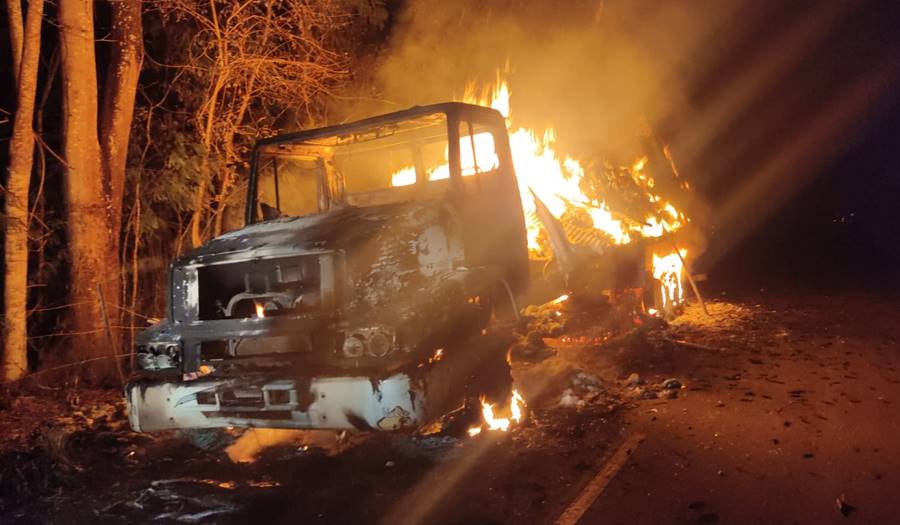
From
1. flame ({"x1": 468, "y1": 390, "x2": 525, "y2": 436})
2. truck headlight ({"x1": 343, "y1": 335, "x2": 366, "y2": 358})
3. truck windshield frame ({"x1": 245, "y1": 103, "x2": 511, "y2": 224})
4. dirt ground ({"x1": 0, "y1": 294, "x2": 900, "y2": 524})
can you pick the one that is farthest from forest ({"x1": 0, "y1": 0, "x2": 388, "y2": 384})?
flame ({"x1": 468, "y1": 390, "x2": 525, "y2": 436})

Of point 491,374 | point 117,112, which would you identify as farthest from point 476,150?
point 117,112

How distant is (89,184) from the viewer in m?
6.94

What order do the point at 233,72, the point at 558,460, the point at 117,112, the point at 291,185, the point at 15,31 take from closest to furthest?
1. the point at 558,460
2. the point at 15,31
3. the point at 291,185
4. the point at 117,112
5. the point at 233,72

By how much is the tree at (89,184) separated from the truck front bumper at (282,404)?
2913 millimetres

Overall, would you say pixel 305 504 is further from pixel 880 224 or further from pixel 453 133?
pixel 880 224

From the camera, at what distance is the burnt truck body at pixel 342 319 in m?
3.80

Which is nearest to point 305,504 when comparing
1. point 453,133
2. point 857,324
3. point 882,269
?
point 453,133

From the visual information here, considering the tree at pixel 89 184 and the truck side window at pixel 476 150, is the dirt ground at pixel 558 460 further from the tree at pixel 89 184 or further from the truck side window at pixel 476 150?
the truck side window at pixel 476 150

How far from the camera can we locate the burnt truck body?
3801 mm

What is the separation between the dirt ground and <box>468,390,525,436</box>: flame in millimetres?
118

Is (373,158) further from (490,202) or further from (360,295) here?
(360,295)

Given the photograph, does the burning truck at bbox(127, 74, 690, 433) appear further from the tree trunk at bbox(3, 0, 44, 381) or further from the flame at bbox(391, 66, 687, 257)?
the flame at bbox(391, 66, 687, 257)

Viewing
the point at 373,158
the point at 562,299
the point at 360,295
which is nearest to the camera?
the point at 360,295

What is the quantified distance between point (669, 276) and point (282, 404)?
783cm
